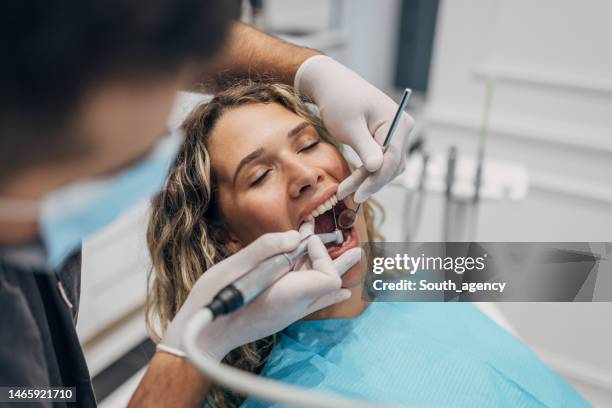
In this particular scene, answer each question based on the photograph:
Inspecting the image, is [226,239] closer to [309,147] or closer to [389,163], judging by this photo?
[309,147]

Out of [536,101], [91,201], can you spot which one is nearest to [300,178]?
[91,201]

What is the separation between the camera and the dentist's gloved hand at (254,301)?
80 centimetres

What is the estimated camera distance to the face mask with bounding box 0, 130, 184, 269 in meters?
0.42

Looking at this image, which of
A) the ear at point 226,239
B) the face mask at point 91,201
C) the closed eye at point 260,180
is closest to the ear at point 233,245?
the ear at point 226,239

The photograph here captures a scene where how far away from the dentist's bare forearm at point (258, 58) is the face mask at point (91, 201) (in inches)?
23.2

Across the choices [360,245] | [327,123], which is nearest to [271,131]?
[327,123]

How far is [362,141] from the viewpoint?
3.25 ft

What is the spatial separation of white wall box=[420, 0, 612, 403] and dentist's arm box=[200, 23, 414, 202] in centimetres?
84

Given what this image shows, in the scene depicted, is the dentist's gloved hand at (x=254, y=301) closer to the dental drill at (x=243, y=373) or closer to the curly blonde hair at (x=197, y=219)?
the dental drill at (x=243, y=373)

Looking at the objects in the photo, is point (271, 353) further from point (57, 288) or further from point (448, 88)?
point (448, 88)

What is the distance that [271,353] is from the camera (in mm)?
1050

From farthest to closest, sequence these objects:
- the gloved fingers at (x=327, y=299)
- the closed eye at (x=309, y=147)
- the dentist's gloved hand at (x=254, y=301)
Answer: the closed eye at (x=309, y=147)
the gloved fingers at (x=327, y=299)
the dentist's gloved hand at (x=254, y=301)

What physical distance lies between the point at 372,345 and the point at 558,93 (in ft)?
4.31

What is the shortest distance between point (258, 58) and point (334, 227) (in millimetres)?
378
